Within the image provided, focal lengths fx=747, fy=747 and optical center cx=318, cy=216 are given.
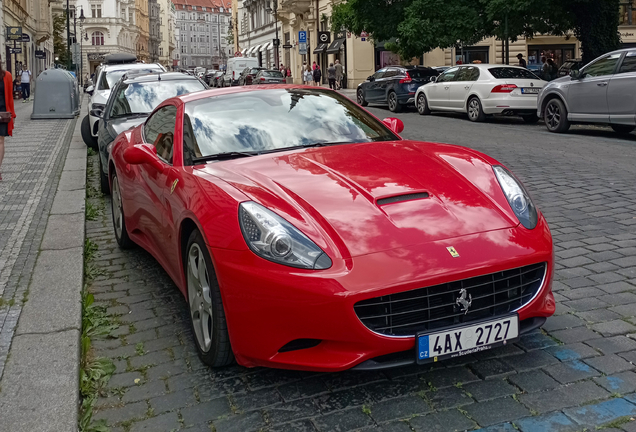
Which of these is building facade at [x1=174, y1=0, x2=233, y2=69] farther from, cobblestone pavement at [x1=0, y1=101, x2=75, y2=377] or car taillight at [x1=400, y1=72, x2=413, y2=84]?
cobblestone pavement at [x1=0, y1=101, x2=75, y2=377]

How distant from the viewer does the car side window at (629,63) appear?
1316 cm

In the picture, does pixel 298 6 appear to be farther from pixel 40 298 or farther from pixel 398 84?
pixel 40 298

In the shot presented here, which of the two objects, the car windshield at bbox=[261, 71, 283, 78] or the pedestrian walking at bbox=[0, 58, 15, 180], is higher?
the car windshield at bbox=[261, 71, 283, 78]

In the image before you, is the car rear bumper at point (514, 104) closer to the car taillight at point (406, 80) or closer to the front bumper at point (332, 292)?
the car taillight at point (406, 80)

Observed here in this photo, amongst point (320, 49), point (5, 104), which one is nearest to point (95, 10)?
point (320, 49)

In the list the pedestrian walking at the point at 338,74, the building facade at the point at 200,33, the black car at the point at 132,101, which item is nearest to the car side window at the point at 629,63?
the black car at the point at 132,101

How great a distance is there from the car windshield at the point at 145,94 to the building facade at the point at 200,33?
17928 centimetres

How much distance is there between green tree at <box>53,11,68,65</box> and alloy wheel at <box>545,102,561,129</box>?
6846 centimetres

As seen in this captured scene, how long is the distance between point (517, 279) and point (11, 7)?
4442cm

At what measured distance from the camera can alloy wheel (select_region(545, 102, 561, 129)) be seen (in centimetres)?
1491

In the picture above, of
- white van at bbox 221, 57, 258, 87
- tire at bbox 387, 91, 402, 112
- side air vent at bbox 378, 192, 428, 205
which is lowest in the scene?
side air vent at bbox 378, 192, 428, 205

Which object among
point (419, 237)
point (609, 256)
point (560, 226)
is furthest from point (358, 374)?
point (560, 226)

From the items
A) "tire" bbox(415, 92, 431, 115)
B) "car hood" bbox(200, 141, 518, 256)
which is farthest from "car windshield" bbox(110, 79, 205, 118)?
"tire" bbox(415, 92, 431, 115)

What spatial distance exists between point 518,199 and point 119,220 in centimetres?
372
